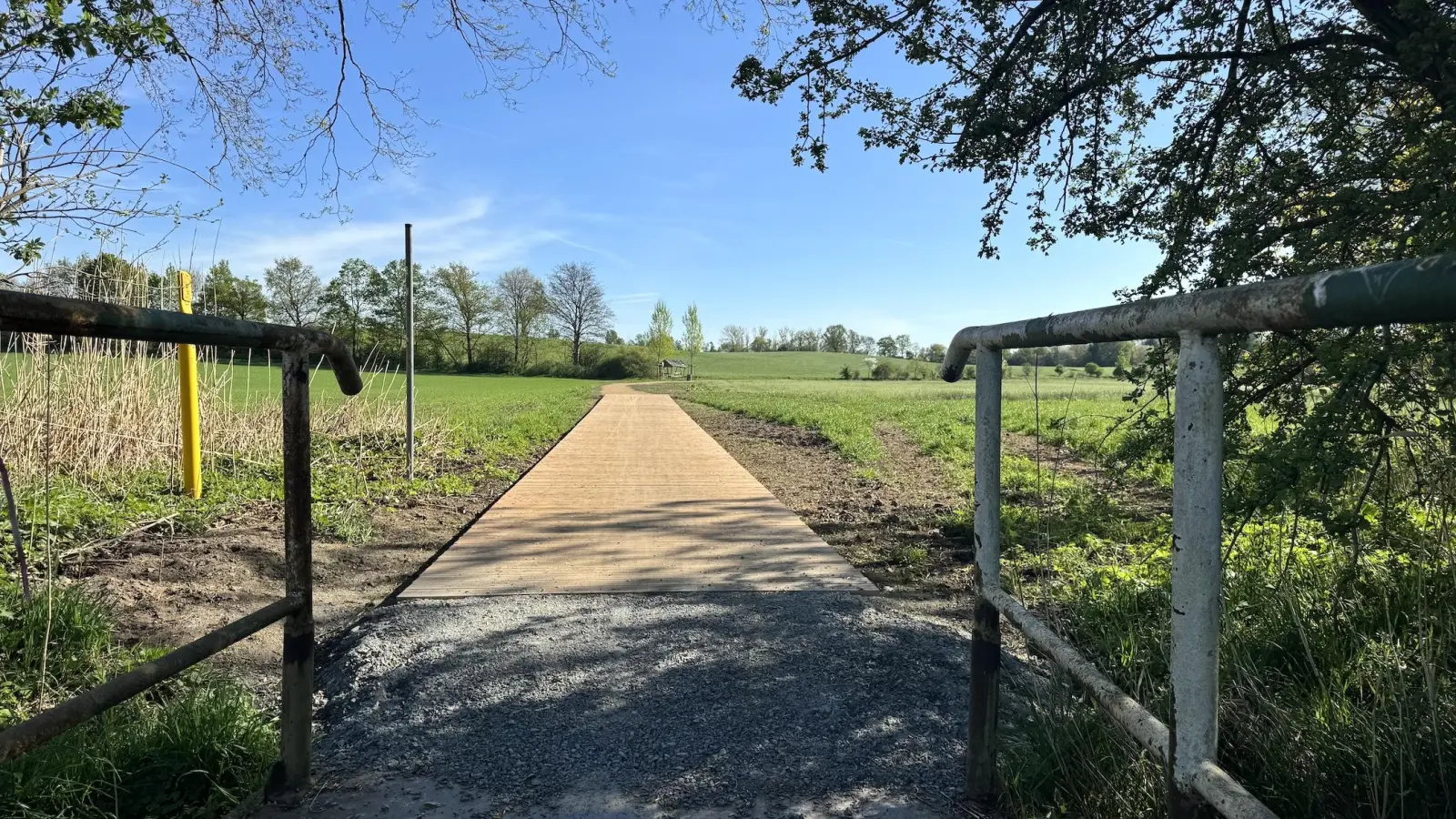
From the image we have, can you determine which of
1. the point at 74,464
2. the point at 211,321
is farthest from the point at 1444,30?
the point at 74,464

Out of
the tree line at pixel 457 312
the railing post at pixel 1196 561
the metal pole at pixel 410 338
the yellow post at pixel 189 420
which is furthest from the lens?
the tree line at pixel 457 312

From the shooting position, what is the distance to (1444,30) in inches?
120

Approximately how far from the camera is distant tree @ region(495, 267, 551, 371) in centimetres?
7444

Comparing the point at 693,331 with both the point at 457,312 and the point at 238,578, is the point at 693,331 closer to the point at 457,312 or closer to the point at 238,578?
the point at 457,312

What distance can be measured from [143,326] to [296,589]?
94cm

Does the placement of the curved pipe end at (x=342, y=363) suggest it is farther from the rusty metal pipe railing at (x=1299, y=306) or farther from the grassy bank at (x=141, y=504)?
Result: the rusty metal pipe railing at (x=1299, y=306)

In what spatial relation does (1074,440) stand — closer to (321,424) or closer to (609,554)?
(609,554)

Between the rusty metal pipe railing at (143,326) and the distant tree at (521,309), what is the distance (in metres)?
72.6

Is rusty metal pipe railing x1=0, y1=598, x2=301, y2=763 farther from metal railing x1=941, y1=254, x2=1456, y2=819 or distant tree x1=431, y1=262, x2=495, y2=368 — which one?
distant tree x1=431, y1=262, x2=495, y2=368

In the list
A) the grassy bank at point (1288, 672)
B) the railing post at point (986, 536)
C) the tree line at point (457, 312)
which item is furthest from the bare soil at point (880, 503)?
the tree line at point (457, 312)

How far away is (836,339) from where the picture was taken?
386 feet

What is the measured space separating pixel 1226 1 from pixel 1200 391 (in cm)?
531

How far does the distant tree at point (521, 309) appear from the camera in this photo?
244 feet

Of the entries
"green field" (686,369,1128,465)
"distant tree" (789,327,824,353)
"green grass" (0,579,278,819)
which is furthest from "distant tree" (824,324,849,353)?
"green grass" (0,579,278,819)
